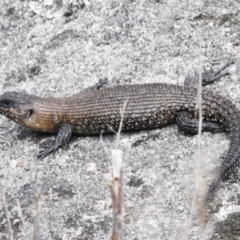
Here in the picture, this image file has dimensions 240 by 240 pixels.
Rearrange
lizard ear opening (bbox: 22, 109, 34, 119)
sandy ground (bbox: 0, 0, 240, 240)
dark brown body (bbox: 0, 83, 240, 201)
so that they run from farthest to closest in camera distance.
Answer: lizard ear opening (bbox: 22, 109, 34, 119) < dark brown body (bbox: 0, 83, 240, 201) < sandy ground (bbox: 0, 0, 240, 240)

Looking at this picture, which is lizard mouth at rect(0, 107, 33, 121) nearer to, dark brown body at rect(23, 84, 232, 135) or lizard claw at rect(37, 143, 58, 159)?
dark brown body at rect(23, 84, 232, 135)

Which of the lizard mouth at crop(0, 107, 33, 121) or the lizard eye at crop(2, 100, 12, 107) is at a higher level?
the lizard eye at crop(2, 100, 12, 107)

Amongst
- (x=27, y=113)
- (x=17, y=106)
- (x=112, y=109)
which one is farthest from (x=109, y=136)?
(x=17, y=106)

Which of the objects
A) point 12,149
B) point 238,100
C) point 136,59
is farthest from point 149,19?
point 12,149

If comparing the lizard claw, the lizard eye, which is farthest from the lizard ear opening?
the lizard claw

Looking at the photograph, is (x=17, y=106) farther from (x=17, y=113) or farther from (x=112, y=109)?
(x=112, y=109)

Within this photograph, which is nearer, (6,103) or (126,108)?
(126,108)

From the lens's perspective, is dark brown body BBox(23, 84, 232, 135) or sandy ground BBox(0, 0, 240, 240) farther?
dark brown body BBox(23, 84, 232, 135)

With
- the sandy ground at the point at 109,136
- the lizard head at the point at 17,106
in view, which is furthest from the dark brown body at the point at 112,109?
the sandy ground at the point at 109,136
